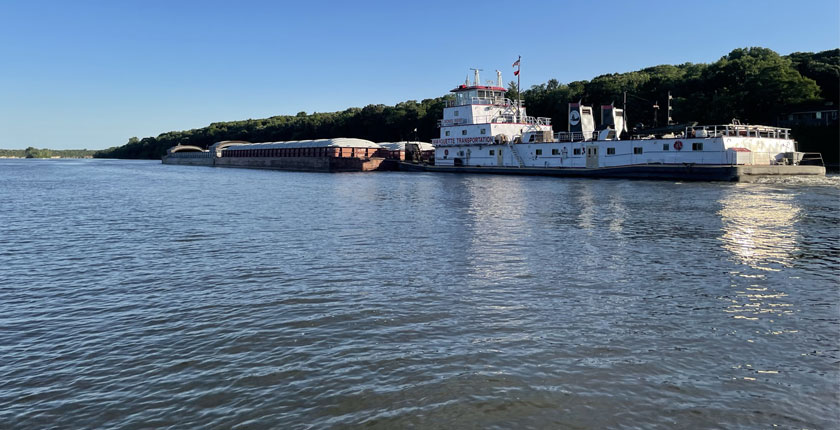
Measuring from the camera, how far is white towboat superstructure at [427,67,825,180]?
50312 mm

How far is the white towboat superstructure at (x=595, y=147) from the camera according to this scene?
165 feet

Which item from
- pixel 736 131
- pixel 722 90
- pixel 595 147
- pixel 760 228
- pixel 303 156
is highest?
pixel 722 90

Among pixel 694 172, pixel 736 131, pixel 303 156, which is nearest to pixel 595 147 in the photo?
pixel 694 172

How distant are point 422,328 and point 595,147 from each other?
181ft

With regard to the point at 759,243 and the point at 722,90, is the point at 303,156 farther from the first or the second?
the point at 759,243

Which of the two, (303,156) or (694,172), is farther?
(303,156)

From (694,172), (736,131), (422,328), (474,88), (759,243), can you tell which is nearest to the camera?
(422,328)

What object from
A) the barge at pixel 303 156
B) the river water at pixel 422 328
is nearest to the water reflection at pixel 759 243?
the river water at pixel 422 328

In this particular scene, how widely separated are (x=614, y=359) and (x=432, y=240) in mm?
12489

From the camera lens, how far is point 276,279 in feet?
47.8

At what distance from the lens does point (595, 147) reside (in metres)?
60.9

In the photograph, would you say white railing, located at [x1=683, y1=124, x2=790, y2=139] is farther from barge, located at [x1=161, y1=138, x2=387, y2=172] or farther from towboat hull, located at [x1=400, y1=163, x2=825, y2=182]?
barge, located at [x1=161, y1=138, x2=387, y2=172]

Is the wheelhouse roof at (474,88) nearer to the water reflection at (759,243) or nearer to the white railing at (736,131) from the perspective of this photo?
the white railing at (736,131)

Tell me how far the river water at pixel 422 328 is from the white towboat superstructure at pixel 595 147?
30733 millimetres
